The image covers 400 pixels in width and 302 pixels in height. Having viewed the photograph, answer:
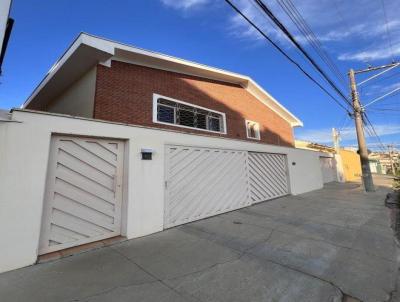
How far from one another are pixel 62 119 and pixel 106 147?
110 cm

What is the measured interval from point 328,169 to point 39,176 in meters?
21.8

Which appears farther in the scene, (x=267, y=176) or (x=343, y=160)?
(x=343, y=160)

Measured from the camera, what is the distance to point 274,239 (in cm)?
509

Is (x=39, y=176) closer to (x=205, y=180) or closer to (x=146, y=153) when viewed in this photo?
(x=146, y=153)

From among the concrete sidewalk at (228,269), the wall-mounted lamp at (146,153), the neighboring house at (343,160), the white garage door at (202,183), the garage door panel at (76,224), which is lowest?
the concrete sidewalk at (228,269)

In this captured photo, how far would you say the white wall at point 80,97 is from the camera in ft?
23.1

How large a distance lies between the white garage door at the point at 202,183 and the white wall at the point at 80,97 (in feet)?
10.3

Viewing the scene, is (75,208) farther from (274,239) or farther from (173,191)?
(274,239)

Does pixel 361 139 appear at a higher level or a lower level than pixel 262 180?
higher

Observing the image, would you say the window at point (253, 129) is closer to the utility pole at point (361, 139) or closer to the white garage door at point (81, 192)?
the utility pole at point (361, 139)

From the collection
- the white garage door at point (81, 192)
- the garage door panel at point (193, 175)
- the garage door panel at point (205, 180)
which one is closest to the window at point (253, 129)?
the garage door panel at point (205, 180)

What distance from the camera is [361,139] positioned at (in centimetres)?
1404

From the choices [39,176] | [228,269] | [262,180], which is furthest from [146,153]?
[262,180]

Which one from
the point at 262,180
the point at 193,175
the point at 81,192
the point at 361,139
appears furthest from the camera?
the point at 361,139
